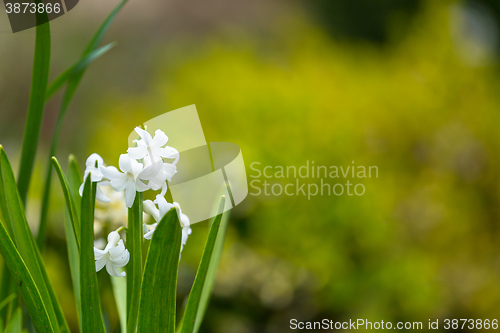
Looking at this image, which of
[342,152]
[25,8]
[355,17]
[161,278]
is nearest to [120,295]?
[161,278]

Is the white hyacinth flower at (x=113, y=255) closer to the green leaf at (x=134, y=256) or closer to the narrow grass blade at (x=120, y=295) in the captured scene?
the green leaf at (x=134, y=256)

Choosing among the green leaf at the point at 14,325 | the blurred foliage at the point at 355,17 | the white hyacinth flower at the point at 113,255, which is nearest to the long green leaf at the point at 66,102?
the green leaf at the point at 14,325

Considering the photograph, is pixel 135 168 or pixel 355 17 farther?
pixel 355 17

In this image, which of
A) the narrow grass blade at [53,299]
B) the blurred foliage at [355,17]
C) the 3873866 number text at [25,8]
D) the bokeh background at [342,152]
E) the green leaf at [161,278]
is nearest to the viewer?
the green leaf at [161,278]

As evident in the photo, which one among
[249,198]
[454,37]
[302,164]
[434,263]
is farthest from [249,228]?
[454,37]

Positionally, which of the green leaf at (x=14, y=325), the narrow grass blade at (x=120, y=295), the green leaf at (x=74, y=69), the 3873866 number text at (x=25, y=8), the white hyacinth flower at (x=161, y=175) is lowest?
the narrow grass blade at (x=120, y=295)

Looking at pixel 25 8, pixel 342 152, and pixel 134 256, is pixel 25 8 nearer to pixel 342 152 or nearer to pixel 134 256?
pixel 134 256

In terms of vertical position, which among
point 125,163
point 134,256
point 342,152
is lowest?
point 342,152
